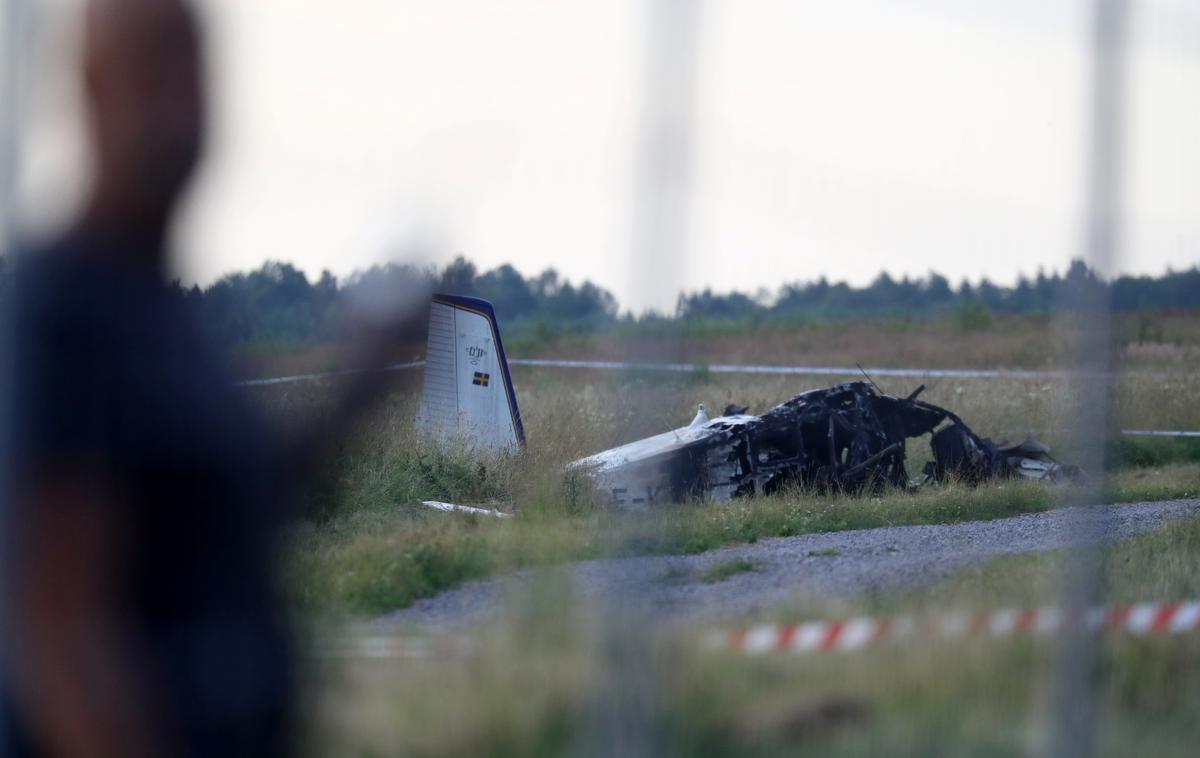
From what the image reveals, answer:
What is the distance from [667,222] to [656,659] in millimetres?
970

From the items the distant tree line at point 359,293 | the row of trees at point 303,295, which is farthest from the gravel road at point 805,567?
the row of trees at point 303,295

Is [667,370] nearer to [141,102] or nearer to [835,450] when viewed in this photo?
[141,102]

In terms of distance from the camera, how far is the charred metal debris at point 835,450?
1032cm

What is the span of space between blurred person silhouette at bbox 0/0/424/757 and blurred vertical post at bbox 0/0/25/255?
78cm

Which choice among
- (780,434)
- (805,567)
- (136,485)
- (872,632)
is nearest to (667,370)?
(136,485)

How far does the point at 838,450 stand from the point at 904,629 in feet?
23.8

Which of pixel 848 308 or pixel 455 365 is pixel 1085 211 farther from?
pixel 848 308

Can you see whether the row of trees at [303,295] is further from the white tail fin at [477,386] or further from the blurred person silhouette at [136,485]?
the white tail fin at [477,386]

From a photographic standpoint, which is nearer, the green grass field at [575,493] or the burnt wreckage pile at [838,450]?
the green grass field at [575,493]

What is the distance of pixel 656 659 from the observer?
109 inches

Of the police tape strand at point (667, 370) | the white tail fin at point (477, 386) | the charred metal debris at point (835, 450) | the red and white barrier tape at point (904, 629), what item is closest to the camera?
the police tape strand at point (667, 370)

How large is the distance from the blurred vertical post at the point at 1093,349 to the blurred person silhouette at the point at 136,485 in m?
1.95

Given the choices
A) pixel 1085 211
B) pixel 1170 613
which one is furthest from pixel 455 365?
pixel 1085 211

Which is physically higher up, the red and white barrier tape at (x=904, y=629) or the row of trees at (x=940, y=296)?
the row of trees at (x=940, y=296)
